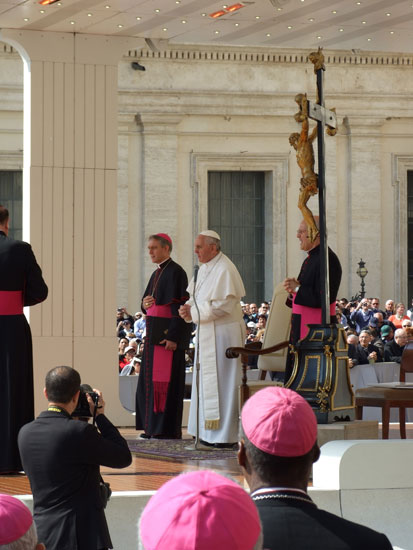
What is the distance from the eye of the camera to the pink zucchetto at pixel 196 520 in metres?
1.90

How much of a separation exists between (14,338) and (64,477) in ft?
9.93

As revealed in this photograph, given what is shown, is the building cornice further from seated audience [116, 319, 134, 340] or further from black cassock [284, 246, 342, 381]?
black cassock [284, 246, 342, 381]

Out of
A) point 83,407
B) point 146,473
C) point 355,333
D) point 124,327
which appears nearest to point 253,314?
point 124,327

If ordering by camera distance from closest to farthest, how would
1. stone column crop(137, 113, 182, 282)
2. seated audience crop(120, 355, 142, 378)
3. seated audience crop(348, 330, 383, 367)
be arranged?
1. seated audience crop(120, 355, 142, 378)
2. seated audience crop(348, 330, 383, 367)
3. stone column crop(137, 113, 182, 282)

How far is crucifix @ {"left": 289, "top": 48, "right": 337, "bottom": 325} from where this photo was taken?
8156 millimetres

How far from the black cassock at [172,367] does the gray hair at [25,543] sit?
7.66 m

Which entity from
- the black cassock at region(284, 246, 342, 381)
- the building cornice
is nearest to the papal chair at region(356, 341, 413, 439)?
the black cassock at region(284, 246, 342, 381)

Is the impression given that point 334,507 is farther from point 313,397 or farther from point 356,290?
point 356,290

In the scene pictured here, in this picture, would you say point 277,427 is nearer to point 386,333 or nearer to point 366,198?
point 386,333

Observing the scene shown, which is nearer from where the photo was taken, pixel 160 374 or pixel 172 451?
pixel 172 451

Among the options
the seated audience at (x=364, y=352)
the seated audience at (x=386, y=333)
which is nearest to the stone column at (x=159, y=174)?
the seated audience at (x=386, y=333)

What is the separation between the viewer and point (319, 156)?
809cm

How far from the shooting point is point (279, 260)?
26828mm

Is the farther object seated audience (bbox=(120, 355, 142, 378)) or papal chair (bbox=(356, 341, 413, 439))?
seated audience (bbox=(120, 355, 142, 378))
